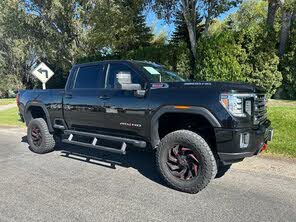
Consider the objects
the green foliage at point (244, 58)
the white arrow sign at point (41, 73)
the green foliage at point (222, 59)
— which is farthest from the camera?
the green foliage at point (222, 59)

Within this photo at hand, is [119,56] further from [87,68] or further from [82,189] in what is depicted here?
[82,189]

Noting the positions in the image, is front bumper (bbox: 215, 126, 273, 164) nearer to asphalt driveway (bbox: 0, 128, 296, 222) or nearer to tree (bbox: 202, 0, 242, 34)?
asphalt driveway (bbox: 0, 128, 296, 222)

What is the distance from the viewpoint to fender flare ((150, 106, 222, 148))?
4.38 m

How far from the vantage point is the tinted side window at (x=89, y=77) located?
19.9 feet

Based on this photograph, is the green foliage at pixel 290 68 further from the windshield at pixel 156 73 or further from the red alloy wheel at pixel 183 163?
the red alloy wheel at pixel 183 163

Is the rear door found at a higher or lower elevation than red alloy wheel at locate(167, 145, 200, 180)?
higher

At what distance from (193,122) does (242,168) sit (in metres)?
1.46

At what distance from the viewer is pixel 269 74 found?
12805mm

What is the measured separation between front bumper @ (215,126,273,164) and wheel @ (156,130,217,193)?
224mm

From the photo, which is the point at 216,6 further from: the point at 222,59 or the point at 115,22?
the point at 115,22

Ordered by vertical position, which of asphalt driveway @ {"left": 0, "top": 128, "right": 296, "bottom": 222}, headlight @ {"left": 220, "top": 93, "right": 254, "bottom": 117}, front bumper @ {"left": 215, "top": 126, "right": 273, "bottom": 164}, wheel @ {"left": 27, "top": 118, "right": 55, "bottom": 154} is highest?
headlight @ {"left": 220, "top": 93, "right": 254, "bottom": 117}

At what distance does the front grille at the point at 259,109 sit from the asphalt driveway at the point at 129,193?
3.37 feet

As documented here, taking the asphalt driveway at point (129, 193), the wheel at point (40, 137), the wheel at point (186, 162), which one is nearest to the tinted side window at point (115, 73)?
the wheel at point (186, 162)

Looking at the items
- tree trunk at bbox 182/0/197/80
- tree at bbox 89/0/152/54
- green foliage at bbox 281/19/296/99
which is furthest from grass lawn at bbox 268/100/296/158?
tree at bbox 89/0/152/54
